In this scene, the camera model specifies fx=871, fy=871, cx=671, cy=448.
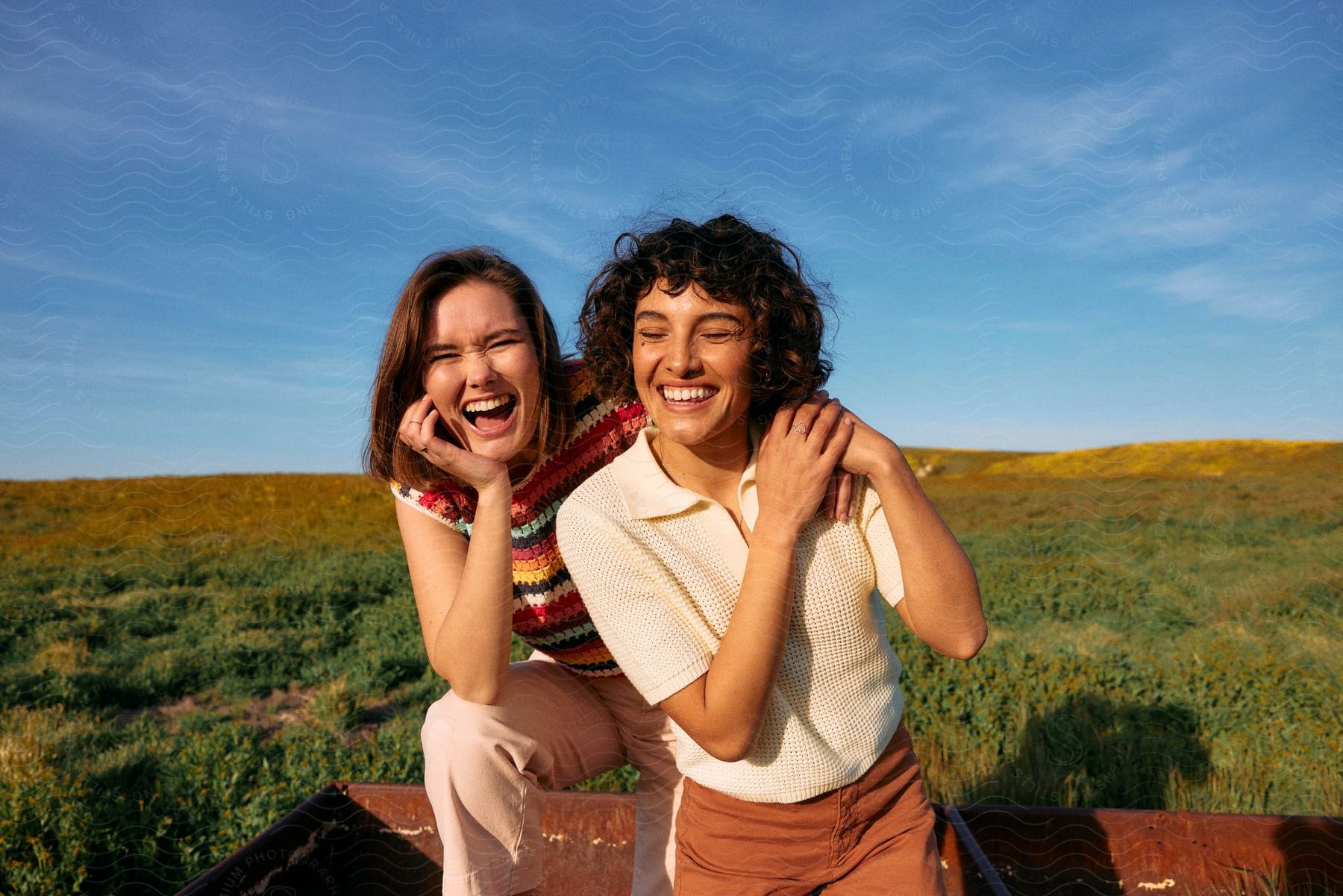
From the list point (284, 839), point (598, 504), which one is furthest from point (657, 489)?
point (284, 839)

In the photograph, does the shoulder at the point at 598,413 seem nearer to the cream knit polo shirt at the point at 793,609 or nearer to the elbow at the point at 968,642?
the cream knit polo shirt at the point at 793,609

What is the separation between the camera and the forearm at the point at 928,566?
1607 mm

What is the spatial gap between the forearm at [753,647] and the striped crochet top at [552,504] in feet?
1.94

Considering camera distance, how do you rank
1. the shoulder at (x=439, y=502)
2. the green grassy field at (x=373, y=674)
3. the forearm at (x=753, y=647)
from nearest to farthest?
the forearm at (x=753, y=647)
the shoulder at (x=439, y=502)
the green grassy field at (x=373, y=674)

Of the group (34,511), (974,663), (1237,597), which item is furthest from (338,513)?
(1237,597)

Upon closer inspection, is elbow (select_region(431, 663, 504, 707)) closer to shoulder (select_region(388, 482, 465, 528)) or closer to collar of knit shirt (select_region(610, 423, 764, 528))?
shoulder (select_region(388, 482, 465, 528))

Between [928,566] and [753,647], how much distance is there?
0.37 meters

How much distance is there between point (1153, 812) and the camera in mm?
2490

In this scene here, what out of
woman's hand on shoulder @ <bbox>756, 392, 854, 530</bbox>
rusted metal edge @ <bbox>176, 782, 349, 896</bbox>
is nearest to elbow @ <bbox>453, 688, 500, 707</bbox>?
woman's hand on shoulder @ <bbox>756, 392, 854, 530</bbox>

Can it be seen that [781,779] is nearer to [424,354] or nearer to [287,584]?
[424,354]

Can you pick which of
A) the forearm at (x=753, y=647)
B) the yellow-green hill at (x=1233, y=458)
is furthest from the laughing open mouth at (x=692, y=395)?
the yellow-green hill at (x=1233, y=458)

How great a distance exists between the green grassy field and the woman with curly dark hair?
1735mm

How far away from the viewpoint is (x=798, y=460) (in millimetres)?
1597

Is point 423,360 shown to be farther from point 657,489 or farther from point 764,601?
point 764,601
